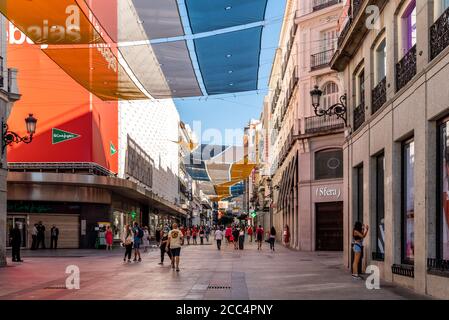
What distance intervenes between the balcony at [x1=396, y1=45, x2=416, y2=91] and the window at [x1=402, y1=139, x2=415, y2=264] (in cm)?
142

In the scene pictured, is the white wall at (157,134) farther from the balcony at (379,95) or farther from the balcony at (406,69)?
the balcony at (406,69)

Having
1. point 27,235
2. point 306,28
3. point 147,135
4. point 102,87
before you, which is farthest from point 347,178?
point 147,135

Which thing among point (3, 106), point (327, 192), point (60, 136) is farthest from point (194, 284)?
point (60, 136)

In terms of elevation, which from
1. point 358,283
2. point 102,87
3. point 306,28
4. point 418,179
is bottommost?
point 358,283

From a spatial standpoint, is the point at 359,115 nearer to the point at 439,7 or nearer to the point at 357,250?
the point at 357,250

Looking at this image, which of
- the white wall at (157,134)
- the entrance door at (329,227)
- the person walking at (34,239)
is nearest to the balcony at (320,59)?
the entrance door at (329,227)

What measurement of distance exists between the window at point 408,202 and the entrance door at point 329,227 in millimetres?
21531

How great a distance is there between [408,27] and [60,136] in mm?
26370

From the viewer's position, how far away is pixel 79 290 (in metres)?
14.9

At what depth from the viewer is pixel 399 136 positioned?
52.2 ft

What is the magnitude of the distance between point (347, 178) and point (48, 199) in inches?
821
